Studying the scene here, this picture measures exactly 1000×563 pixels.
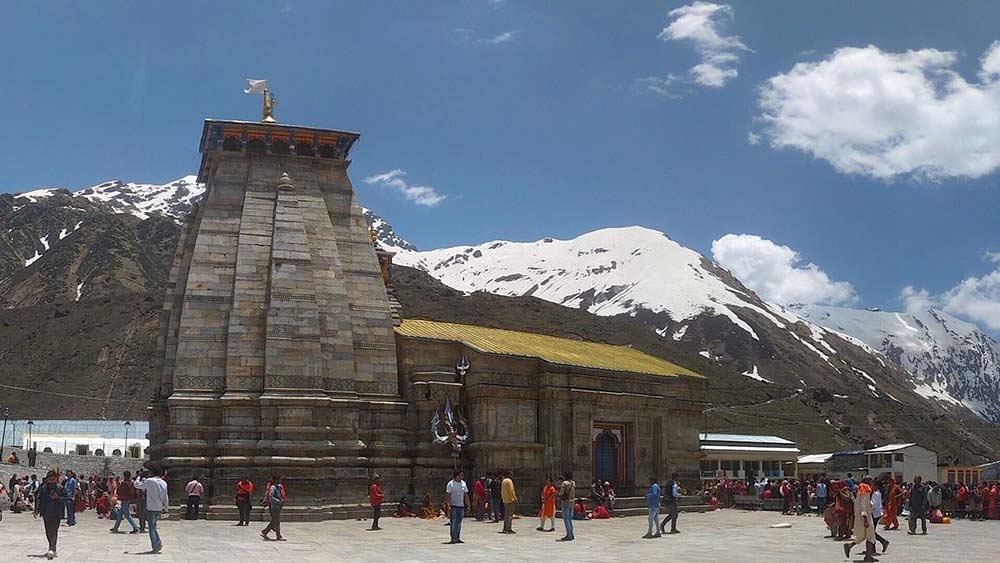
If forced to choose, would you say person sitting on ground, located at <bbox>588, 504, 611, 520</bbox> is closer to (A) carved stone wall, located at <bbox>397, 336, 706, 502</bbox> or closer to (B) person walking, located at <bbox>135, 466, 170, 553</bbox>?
(A) carved stone wall, located at <bbox>397, 336, 706, 502</bbox>

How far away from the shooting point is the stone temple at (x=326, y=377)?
37.0 metres

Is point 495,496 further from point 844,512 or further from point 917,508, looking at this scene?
point 917,508

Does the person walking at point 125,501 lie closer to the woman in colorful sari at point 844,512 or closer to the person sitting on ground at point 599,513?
the person sitting on ground at point 599,513

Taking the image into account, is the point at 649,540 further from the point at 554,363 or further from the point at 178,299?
the point at 178,299

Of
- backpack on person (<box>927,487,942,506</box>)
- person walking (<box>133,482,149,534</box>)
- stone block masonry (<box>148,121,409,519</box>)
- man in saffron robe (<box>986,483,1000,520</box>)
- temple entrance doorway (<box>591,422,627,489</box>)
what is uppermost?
stone block masonry (<box>148,121,409,519</box>)

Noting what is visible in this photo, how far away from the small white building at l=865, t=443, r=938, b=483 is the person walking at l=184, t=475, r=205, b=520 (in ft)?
152

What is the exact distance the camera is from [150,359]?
4688 inches

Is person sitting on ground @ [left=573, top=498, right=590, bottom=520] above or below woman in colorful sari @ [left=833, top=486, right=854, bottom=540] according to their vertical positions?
below

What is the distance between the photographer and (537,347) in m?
43.8

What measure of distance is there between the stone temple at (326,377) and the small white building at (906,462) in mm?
30923

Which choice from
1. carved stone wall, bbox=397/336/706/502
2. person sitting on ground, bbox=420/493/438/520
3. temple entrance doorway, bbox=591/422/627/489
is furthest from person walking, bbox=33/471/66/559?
temple entrance doorway, bbox=591/422/627/489

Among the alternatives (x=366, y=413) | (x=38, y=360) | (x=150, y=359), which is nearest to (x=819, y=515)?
(x=366, y=413)

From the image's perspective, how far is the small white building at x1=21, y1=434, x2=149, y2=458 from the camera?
70.8 m

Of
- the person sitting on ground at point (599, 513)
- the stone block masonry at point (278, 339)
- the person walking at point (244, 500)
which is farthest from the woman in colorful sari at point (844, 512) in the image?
the person walking at point (244, 500)
